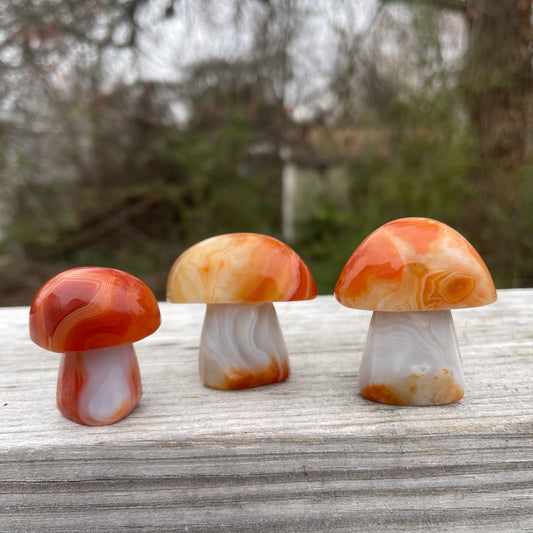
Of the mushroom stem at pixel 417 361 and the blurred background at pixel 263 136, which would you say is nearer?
the mushroom stem at pixel 417 361

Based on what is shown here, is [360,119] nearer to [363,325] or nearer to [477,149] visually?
[477,149]

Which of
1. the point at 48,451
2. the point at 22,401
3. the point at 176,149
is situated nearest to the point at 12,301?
the point at 176,149

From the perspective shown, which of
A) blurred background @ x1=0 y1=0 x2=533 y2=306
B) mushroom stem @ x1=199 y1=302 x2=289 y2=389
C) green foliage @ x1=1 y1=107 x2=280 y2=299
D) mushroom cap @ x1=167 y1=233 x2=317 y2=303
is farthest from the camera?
green foliage @ x1=1 y1=107 x2=280 y2=299

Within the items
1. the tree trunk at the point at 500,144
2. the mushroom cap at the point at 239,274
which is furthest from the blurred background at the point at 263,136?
the mushroom cap at the point at 239,274

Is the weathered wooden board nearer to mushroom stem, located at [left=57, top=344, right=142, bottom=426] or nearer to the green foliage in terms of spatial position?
mushroom stem, located at [left=57, top=344, right=142, bottom=426]

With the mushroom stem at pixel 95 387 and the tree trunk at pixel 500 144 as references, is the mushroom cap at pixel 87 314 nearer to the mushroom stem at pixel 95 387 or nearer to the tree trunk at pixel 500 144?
the mushroom stem at pixel 95 387

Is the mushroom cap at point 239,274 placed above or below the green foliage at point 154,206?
above

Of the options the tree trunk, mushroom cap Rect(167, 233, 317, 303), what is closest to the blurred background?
the tree trunk
